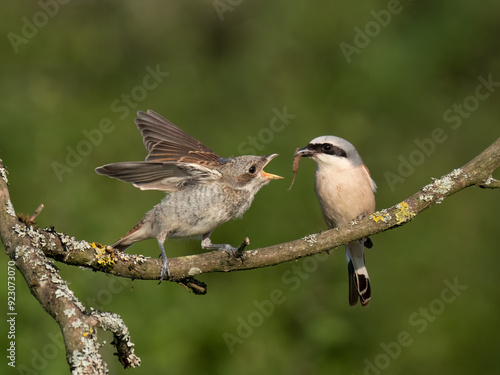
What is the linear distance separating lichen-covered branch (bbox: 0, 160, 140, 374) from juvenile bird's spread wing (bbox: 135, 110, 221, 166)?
6.19 feet

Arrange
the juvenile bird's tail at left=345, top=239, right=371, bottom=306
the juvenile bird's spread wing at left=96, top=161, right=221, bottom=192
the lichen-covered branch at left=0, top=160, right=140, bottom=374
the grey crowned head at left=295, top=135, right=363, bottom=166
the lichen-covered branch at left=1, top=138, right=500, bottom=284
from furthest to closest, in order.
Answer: the juvenile bird's tail at left=345, top=239, right=371, bottom=306
the grey crowned head at left=295, top=135, right=363, bottom=166
the juvenile bird's spread wing at left=96, top=161, right=221, bottom=192
the lichen-covered branch at left=1, top=138, right=500, bottom=284
the lichen-covered branch at left=0, top=160, right=140, bottom=374

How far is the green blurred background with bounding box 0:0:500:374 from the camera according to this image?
6.62 meters

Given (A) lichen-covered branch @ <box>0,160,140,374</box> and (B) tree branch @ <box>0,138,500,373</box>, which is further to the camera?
(B) tree branch @ <box>0,138,500,373</box>

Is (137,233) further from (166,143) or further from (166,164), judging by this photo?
(166,143)

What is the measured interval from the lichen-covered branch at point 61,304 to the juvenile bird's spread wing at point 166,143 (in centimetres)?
189

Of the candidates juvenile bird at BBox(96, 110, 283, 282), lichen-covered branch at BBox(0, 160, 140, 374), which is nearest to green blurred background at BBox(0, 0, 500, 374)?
juvenile bird at BBox(96, 110, 283, 282)

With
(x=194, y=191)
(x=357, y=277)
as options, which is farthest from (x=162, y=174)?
(x=357, y=277)

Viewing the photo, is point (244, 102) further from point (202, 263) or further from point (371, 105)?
point (202, 263)

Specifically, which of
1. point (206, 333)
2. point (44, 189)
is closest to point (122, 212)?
point (44, 189)

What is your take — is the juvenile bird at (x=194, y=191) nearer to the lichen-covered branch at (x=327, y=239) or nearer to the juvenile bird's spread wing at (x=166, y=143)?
the juvenile bird's spread wing at (x=166, y=143)

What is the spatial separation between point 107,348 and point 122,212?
194 centimetres

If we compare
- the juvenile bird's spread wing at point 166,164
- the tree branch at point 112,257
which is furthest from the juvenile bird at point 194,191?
the tree branch at point 112,257

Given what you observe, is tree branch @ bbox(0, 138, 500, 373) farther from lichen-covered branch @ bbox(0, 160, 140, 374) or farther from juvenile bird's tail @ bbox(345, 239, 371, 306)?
juvenile bird's tail @ bbox(345, 239, 371, 306)

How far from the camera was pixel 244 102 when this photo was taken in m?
9.47
